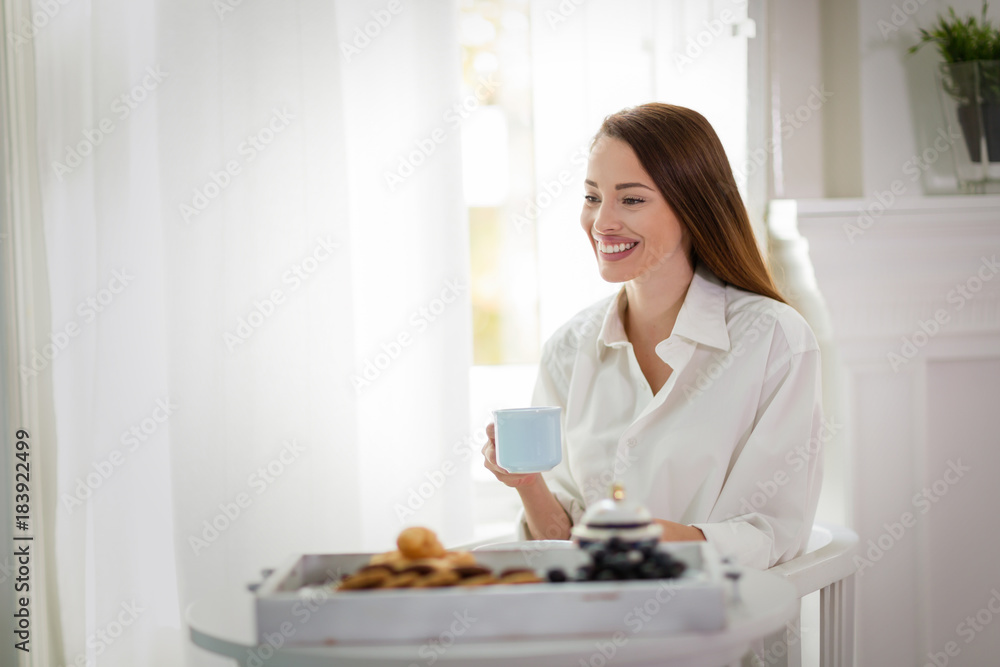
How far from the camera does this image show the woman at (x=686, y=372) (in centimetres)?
167

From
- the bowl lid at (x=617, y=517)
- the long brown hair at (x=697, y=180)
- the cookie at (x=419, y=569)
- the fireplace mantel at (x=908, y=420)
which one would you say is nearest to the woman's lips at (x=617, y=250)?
the long brown hair at (x=697, y=180)

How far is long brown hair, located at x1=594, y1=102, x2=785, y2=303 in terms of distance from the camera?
1.78m

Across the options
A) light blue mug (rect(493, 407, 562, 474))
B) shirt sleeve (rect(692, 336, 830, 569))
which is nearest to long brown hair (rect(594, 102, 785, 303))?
shirt sleeve (rect(692, 336, 830, 569))

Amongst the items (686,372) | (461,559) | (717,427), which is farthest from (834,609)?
(461,559)

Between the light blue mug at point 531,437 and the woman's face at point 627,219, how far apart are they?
1.66ft

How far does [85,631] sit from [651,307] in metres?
1.47

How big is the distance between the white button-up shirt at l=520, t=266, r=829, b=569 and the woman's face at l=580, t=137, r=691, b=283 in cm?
12

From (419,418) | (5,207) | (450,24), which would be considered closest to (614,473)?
(419,418)

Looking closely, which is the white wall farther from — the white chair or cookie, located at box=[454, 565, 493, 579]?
cookie, located at box=[454, 565, 493, 579]

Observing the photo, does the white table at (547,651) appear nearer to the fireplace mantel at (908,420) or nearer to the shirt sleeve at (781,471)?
the shirt sleeve at (781,471)

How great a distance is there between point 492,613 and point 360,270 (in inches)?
50.1

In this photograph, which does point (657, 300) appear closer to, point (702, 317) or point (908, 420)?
point (702, 317)

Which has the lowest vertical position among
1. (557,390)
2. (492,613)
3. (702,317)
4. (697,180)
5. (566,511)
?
(566,511)

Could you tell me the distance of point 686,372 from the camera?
1.80 m
